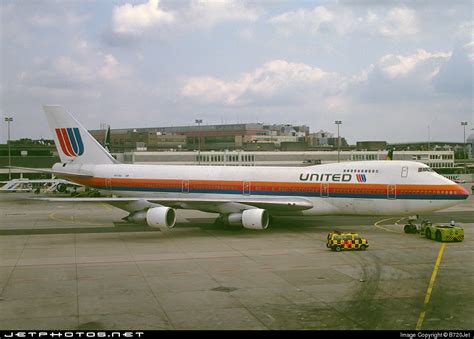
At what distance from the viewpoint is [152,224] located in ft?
108

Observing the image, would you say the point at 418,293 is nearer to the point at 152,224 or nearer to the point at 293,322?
the point at 293,322

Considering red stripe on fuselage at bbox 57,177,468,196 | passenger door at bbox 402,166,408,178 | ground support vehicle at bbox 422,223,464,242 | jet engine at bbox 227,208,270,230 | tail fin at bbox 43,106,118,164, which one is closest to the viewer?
ground support vehicle at bbox 422,223,464,242

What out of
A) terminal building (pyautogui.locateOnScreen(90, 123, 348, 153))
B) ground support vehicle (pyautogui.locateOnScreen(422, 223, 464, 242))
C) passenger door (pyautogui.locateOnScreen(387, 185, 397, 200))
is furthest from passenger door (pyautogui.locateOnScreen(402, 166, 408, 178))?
terminal building (pyautogui.locateOnScreen(90, 123, 348, 153))

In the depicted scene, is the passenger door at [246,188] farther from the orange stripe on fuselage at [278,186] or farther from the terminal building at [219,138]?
the terminal building at [219,138]

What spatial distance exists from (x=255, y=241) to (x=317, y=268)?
8386 millimetres

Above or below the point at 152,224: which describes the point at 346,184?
above

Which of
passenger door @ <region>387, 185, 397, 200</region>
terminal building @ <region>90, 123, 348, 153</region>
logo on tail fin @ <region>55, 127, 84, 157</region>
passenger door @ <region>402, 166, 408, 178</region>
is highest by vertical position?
terminal building @ <region>90, 123, 348, 153</region>

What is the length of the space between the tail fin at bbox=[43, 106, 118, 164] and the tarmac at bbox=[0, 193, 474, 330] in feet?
27.8

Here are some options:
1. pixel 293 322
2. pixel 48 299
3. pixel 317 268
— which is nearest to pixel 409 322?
pixel 293 322

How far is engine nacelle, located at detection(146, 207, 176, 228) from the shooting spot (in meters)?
32.8

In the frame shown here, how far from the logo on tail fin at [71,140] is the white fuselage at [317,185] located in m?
3.10

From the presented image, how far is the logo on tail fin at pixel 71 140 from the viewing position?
44156 millimetres

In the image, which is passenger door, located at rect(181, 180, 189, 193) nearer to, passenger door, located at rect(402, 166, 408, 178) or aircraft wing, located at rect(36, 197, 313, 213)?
aircraft wing, located at rect(36, 197, 313, 213)

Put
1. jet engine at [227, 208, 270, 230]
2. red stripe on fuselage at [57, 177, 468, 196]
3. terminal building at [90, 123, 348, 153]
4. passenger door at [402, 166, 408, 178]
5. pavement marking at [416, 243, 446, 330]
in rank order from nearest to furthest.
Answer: pavement marking at [416, 243, 446, 330] → red stripe on fuselage at [57, 177, 468, 196] → jet engine at [227, 208, 270, 230] → passenger door at [402, 166, 408, 178] → terminal building at [90, 123, 348, 153]
